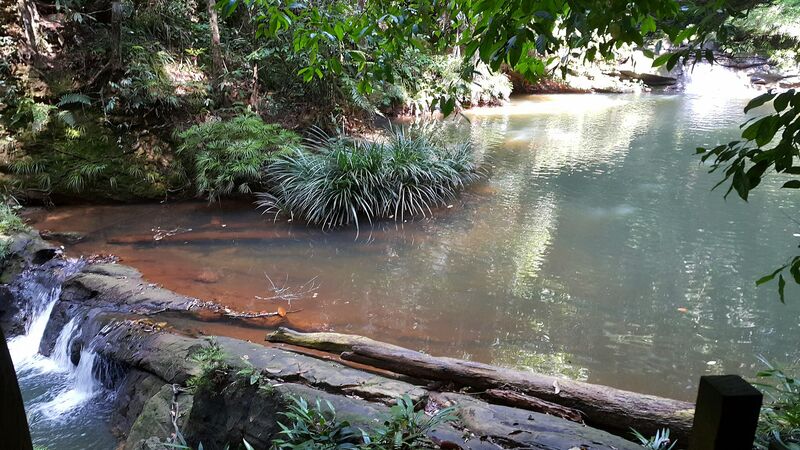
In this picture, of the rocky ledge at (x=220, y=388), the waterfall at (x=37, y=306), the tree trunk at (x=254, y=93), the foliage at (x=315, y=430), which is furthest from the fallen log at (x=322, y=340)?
the tree trunk at (x=254, y=93)

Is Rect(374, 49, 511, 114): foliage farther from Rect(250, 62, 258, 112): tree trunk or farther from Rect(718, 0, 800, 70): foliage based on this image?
Rect(718, 0, 800, 70): foliage

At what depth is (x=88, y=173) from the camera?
7.74 metres

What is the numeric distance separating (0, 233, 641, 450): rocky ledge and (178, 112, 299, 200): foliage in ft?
9.35

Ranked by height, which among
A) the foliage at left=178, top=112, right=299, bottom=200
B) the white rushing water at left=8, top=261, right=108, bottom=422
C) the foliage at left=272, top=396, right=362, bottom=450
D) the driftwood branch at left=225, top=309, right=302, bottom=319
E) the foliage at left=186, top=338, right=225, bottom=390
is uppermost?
the foliage at left=178, top=112, right=299, bottom=200

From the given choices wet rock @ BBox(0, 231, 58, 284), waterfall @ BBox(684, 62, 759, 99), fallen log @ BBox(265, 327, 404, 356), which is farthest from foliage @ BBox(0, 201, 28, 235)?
waterfall @ BBox(684, 62, 759, 99)

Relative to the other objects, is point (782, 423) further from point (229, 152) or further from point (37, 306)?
point (229, 152)

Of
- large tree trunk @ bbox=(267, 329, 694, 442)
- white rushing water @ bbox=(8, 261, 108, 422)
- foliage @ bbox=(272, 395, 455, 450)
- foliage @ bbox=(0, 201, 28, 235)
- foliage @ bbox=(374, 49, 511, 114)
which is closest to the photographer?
foliage @ bbox=(272, 395, 455, 450)

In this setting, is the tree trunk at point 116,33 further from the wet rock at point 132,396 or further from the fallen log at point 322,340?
the fallen log at point 322,340

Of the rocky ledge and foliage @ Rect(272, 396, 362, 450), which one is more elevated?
foliage @ Rect(272, 396, 362, 450)

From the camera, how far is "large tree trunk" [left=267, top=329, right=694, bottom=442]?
278 cm

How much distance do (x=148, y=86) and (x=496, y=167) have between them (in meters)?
6.13

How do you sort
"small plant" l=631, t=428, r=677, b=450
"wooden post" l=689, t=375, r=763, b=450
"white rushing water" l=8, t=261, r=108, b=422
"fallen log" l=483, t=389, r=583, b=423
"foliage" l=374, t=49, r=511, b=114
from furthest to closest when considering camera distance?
1. "foliage" l=374, t=49, r=511, b=114
2. "white rushing water" l=8, t=261, r=108, b=422
3. "fallen log" l=483, t=389, r=583, b=423
4. "small plant" l=631, t=428, r=677, b=450
5. "wooden post" l=689, t=375, r=763, b=450

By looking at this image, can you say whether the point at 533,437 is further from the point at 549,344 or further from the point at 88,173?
the point at 88,173

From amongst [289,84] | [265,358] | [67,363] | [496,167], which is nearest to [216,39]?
[289,84]
